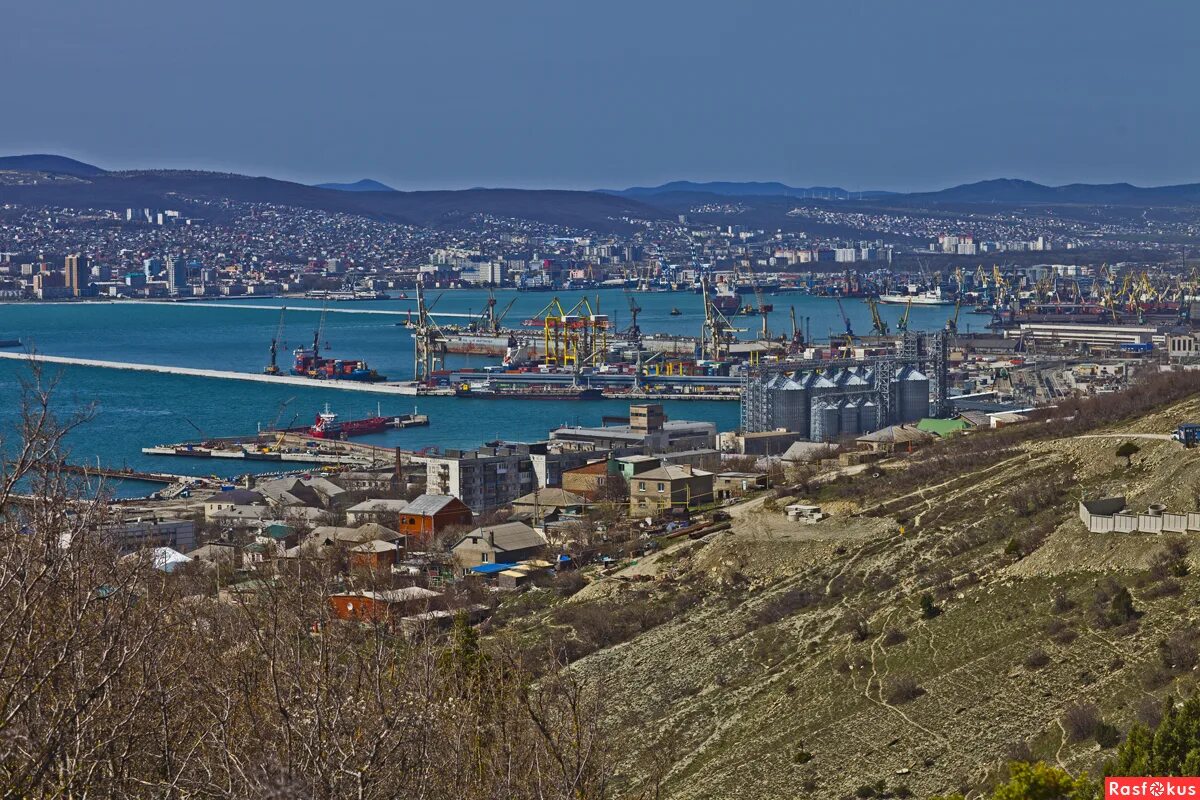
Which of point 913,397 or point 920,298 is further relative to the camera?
point 920,298

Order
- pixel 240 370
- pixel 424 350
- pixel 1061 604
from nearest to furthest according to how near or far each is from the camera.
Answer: pixel 1061 604 → pixel 424 350 → pixel 240 370

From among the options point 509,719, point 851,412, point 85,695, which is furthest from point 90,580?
point 851,412

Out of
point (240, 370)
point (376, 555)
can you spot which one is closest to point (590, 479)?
point (376, 555)

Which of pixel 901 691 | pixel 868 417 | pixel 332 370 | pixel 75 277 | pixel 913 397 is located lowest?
pixel 75 277

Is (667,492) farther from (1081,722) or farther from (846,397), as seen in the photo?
(846,397)

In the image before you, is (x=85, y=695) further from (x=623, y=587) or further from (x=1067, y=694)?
(x=623, y=587)

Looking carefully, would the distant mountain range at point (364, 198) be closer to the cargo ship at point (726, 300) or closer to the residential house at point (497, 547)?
the cargo ship at point (726, 300)
